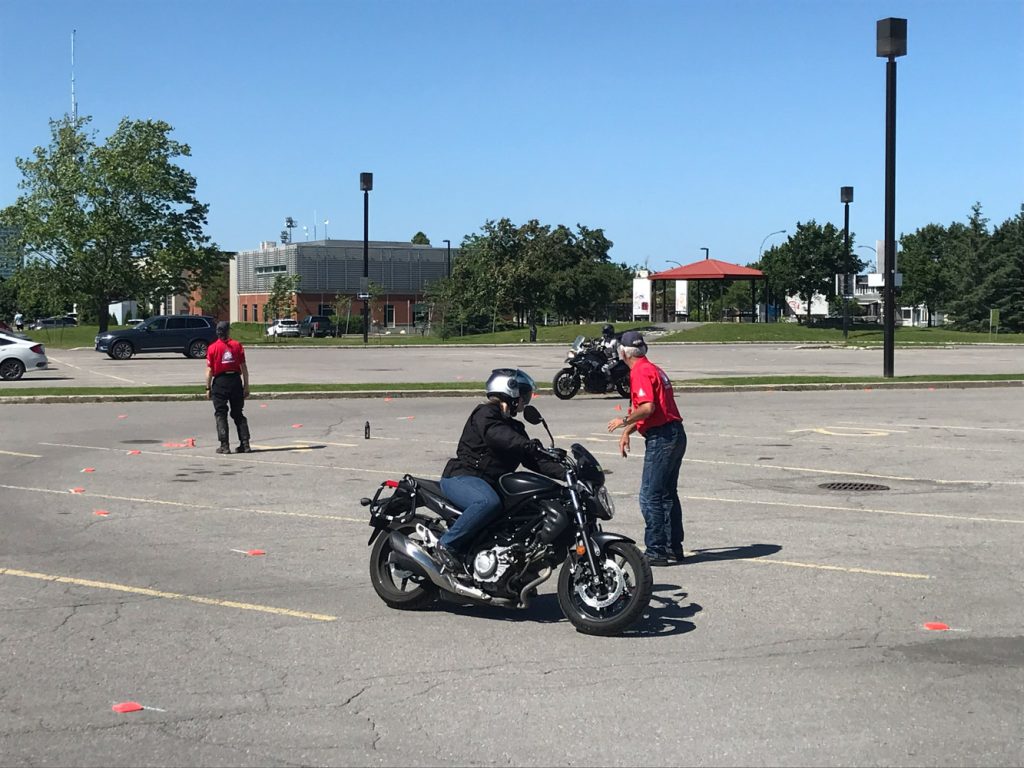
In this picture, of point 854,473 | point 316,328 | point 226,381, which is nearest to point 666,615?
point 854,473

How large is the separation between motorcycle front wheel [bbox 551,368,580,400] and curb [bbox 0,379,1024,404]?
130 centimetres

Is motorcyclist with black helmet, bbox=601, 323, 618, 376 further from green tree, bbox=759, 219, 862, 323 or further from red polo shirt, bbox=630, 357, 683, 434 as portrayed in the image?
green tree, bbox=759, 219, 862, 323

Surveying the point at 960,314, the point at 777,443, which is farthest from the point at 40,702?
the point at 960,314

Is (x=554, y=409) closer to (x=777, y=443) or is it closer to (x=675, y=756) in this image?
(x=777, y=443)

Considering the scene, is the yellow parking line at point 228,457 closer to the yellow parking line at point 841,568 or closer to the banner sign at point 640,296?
the yellow parking line at point 841,568

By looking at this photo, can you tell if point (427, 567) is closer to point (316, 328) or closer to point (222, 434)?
point (222, 434)

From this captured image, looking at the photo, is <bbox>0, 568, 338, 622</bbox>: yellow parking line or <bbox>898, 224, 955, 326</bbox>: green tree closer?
<bbox>0, 568, 338, 622</bbox>: yellow parking line

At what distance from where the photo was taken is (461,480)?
753 centimetres

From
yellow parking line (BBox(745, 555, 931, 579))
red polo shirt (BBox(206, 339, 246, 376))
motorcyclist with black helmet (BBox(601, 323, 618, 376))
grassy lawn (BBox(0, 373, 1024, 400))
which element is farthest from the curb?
yellow parking line (BBox(745, 555, 931, 579))

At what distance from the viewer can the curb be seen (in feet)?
84.6

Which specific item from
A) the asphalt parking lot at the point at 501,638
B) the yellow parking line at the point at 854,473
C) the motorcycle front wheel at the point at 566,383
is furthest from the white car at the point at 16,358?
the yellow parking line at the point at 854,473

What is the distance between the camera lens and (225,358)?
16203 mm

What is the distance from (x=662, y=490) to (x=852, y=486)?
15.8ft

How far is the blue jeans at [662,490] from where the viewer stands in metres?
9.27
